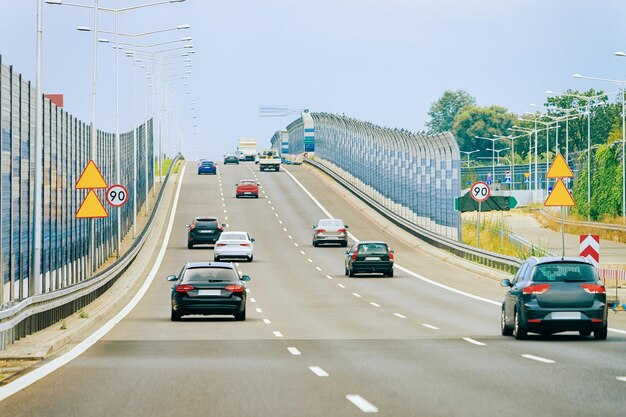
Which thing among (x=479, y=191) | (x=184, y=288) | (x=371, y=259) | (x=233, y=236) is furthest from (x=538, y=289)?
(x=233, y=236)

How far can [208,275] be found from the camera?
104ft

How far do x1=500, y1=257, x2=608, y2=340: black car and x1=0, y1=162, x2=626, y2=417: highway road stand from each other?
367mm

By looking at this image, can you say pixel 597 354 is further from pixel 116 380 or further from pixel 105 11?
pixel 105 11

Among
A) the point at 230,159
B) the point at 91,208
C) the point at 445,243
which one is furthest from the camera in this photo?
the point at 230,159

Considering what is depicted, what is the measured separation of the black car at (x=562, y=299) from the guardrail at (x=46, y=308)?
8.60m

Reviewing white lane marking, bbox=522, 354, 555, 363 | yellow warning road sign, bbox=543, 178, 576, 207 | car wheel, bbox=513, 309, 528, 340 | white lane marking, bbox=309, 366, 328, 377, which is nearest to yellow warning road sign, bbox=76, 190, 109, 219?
yellow warning road sign, bbox=543, 178, 576, 207

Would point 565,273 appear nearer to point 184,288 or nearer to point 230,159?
point 184,288

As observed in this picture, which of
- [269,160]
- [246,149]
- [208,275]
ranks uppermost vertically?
[246,149]

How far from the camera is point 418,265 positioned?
59.9 m

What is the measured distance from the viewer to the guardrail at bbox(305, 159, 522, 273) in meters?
50.1

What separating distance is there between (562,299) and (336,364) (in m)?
5.91

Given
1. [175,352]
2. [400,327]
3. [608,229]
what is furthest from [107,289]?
[608,229]

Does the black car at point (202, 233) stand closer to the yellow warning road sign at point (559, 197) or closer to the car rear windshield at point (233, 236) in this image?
the car rear windshield at point (233, 236)

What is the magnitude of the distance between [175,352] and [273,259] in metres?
41.0
